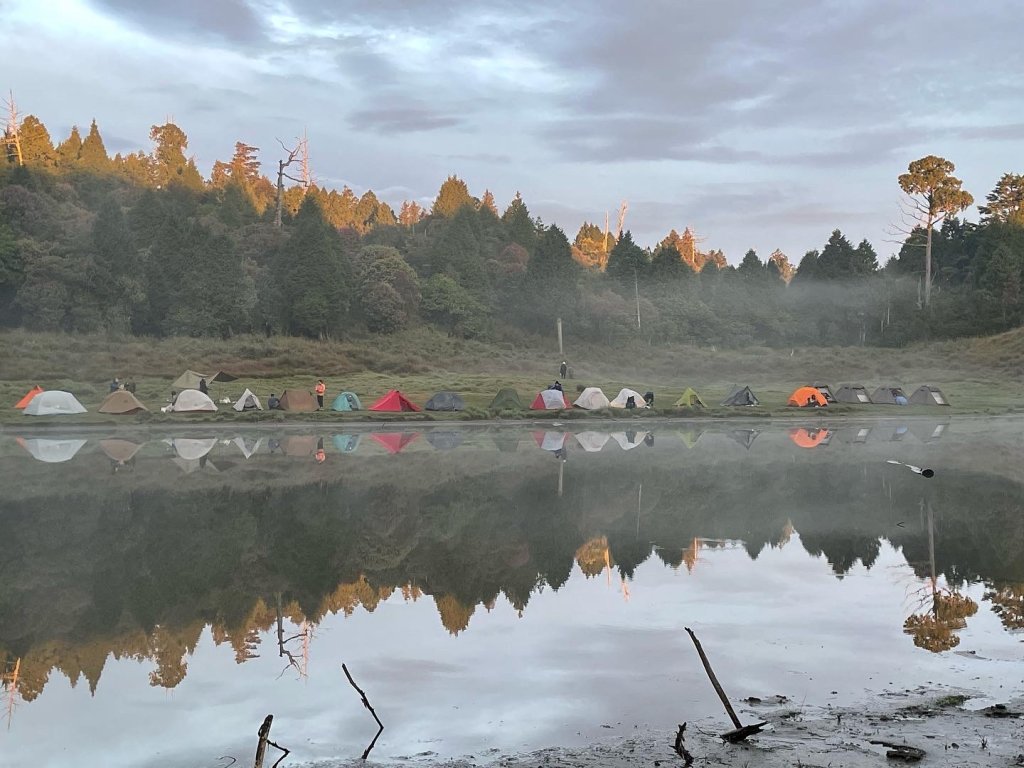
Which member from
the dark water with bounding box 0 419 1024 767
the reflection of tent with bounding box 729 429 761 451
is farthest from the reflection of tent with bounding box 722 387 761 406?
the dark water with bounding box 0 419 1024 767

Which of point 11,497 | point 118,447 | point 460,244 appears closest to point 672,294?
point 460,244

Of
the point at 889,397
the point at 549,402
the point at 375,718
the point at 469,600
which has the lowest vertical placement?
the point at 469,600

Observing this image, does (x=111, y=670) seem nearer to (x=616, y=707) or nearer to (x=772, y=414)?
(x=616, y=707)

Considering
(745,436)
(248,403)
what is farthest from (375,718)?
(248,403)

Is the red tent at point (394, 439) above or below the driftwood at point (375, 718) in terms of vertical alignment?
below

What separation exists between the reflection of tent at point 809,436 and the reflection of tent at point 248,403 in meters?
27.1

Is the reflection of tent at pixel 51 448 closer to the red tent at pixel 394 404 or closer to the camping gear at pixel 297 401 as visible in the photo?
the camping gear at pixel 297 401

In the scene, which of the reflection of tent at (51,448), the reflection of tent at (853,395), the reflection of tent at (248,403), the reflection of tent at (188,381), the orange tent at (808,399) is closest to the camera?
the reflection of tent at (51,448)

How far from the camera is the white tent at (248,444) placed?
118 feet

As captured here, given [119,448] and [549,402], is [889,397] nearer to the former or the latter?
[549,402]

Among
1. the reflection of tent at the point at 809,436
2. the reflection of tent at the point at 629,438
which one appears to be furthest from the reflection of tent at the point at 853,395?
the reflection of tent at the point at 629,438

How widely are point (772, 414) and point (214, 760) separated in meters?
50.8

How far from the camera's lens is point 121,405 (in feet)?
172

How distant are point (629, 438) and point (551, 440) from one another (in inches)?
143
